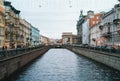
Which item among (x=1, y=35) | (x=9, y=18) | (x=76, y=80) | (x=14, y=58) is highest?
(x=9, y=18)

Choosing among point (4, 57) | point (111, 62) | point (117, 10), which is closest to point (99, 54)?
point (111, 62)

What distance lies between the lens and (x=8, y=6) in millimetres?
80312

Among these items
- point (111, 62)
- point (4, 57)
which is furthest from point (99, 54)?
point (4, 57)

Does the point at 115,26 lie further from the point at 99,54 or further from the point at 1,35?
the point at 1,35

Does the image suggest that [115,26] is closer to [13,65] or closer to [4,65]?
[13,65]

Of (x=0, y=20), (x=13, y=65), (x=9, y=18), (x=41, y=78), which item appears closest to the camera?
(x=41, y=78)

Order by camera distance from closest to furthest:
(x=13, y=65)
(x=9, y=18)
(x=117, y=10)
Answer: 1. (x=13, y=65)
2. (x=117, y=10)
3. (x=9, y=18)

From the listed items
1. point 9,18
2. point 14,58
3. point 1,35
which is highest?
point 9,18

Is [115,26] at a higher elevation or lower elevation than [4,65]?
higher

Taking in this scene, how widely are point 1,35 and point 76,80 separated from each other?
121 feet

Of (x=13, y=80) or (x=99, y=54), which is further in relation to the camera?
(x=99, y=54)

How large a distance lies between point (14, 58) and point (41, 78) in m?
6.40

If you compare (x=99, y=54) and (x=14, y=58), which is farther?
(x=99, y=54)

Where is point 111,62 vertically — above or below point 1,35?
below
